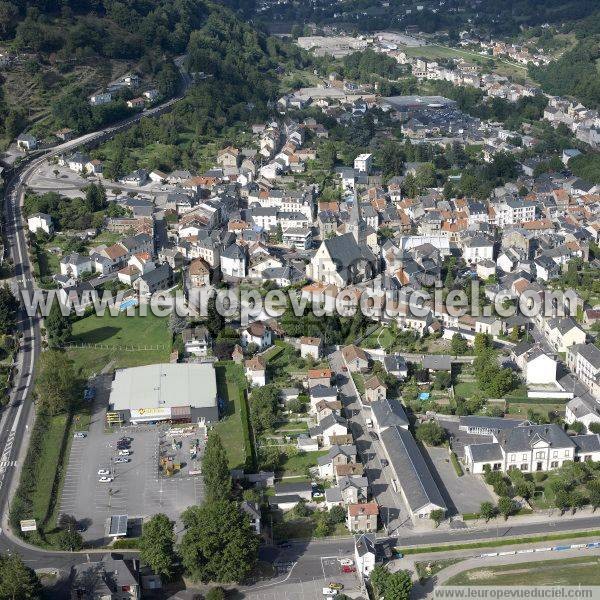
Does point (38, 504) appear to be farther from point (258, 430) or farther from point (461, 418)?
point (461, 418)

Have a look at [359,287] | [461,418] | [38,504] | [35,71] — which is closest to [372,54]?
[35,71]

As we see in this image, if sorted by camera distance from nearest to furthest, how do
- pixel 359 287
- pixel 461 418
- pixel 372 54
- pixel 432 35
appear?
pixel 461 418 < pixel 359 287 < pixel 372 54 < pixel 432 35

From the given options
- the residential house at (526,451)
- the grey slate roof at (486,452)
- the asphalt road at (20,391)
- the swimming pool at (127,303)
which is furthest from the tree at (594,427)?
the swimming pool at (127,303)

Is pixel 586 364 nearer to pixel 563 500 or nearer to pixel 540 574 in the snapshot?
pixel 563 500

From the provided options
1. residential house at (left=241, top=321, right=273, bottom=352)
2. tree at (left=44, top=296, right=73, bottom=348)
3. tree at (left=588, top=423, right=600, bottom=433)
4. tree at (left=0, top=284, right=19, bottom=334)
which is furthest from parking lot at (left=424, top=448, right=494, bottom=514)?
tree at (left=0, top=284, right=19, bottom=334)

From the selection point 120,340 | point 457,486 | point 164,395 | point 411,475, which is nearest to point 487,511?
point 457,486

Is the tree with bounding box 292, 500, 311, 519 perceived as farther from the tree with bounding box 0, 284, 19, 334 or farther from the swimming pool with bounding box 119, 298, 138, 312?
the tree with bounding box 0, 284, 19, 334

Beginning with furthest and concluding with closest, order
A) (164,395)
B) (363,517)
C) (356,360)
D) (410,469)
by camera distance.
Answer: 1. (356,360)
2. (164,395)
3. (410,469)
4. (363,517)
